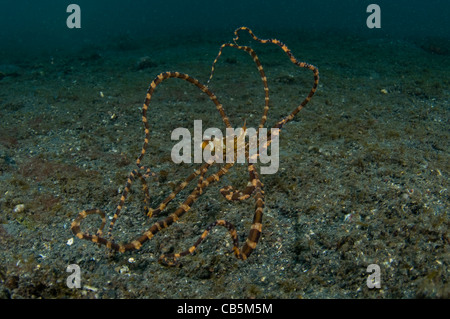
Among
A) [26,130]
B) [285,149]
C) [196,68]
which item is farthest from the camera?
[196,68]

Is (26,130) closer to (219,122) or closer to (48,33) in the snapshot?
(219,122)

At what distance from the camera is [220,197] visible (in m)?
4.78

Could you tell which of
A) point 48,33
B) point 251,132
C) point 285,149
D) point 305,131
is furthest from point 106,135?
point 48,33

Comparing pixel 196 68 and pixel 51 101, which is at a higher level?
pixel 196 68

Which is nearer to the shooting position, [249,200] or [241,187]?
[249,200]

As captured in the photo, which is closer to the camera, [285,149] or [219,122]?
[285,149]

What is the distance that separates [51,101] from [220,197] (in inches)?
280

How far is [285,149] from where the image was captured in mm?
5867

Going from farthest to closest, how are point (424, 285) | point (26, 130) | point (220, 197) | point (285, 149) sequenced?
point (26, 130) < point (285, 149) < point (220, 197) < point (424, 285)

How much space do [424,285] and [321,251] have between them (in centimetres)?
111
